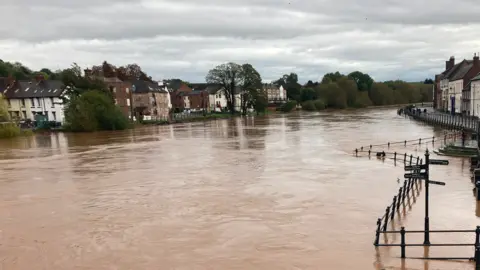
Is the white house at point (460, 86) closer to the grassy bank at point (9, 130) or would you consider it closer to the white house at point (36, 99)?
the grassy bank at point (9, 130)

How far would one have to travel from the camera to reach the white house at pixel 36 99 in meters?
70.2

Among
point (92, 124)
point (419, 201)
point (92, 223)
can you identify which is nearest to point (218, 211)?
point (92, 223)

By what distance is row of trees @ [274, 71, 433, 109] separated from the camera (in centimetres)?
12669

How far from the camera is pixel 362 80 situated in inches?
6019

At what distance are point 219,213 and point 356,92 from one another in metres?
124

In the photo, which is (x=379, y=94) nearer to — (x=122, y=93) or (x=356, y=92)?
(x=356, y=92)

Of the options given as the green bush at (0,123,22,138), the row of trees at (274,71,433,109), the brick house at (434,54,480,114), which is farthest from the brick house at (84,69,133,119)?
the row of trees at (274,71,433,109)

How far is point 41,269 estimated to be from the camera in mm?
11883

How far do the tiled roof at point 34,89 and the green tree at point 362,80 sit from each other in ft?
354

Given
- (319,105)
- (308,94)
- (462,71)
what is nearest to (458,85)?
(462,71)

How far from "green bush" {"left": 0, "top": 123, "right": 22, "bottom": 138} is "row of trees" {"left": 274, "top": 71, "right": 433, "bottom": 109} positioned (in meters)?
87.0

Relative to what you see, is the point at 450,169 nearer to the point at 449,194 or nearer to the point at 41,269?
the point at 449,194

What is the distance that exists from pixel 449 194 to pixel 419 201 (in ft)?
7.12

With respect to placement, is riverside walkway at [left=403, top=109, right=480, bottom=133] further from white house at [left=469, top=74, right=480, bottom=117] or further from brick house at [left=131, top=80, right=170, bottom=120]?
brick house at [left=131, top=80, right=170, bottom=120]
